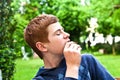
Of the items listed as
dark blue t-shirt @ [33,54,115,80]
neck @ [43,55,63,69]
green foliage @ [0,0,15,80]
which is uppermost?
neck @ [43,55,63,69]

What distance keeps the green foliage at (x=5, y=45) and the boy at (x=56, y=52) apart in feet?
7.85

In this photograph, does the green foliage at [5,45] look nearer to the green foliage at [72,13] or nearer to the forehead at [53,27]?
the forehead at [53,27]

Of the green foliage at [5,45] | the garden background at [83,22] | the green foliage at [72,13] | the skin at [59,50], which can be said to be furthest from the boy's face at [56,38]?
the green foliage at [72,13]

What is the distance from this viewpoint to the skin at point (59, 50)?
5.84ft

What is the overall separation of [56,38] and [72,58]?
→ 12cm

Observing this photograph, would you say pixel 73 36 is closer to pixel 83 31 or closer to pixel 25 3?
pixel 83 31

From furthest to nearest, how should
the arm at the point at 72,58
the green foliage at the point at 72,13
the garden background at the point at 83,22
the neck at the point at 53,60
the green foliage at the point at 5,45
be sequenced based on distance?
1. the green foliage at the point at 72,13
2. the garden background at the point at 83,22
3. the green foliage at the point at 5,45
4. the neck at the point at 53,60
5. the arm at the point at 72,58

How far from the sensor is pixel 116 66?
9.93 metres

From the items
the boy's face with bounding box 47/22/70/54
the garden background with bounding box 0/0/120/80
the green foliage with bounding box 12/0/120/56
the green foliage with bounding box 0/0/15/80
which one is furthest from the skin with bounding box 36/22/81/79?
the green foliage with bounding box 12/0/120/56

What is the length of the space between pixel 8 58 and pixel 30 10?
1045 centimetres

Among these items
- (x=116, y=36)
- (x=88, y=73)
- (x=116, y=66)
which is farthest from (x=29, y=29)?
(x=116, y=36)

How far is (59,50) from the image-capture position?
1846mm

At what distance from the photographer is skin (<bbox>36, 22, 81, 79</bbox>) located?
1.78m

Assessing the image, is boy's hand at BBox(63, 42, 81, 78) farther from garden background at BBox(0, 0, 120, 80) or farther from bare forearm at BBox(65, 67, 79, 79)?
garden background at BBox(0, 0, 120, 80)
